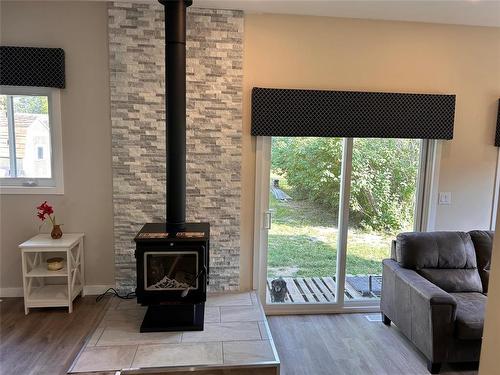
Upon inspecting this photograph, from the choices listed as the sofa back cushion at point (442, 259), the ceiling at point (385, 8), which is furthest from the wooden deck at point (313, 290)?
Result: the ceiling at point (385, 8)

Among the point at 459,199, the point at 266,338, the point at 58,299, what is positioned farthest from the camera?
the point at 459,199

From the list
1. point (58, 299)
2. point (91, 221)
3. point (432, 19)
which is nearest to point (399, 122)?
point (432, 19)

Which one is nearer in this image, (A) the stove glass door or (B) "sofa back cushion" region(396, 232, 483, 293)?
(A) the stove glass door

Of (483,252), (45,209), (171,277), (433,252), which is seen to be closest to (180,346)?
(171,277)

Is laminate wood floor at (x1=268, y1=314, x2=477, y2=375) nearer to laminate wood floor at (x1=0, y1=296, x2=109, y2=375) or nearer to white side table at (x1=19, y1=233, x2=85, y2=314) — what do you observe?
laminate wood floor at (x1=0, y1=296, x2=109, y2=375)

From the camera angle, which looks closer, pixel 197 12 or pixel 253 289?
pixel 197 12

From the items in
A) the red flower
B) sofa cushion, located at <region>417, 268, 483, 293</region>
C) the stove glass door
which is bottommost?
sofa cushion, located at <region>417, 268, 483, 293</region>

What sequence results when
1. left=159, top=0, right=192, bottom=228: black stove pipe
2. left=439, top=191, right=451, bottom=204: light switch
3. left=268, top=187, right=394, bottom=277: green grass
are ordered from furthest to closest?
1. left=439, top=191, right=451, bottom=204: light switch
2. left=268, top=187, right=394, bottom=277: green grass
3. left=159, top=0, right=192, bottom=228: black stove pipe

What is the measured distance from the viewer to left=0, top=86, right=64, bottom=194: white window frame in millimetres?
3143

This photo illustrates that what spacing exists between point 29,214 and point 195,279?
175 cm

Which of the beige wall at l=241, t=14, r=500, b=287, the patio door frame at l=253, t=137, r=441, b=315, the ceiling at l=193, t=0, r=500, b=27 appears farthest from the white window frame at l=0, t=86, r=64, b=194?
the patio door frame at l=253, t=137, r=441, b=315

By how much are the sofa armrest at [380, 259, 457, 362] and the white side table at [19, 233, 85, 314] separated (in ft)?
8.99

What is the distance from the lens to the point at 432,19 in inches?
125

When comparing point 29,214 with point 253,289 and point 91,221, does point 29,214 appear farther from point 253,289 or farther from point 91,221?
point 253,289
